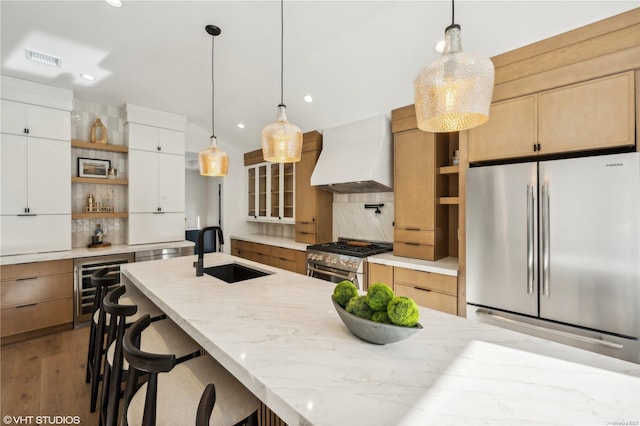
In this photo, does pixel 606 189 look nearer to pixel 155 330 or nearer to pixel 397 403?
pixel 397 403

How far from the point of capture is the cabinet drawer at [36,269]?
283 cm

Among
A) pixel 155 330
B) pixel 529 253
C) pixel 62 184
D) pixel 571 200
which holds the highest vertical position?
pixel 62 184

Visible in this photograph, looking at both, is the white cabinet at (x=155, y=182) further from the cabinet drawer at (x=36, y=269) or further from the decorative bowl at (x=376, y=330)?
the decorative bowl at (x=376, y=330)

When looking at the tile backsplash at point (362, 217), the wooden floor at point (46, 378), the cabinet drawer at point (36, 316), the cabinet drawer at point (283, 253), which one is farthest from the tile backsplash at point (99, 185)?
the tile backsplash at point (362, 217)

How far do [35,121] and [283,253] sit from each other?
10.7 feet

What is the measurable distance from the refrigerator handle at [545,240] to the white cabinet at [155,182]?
171 inches

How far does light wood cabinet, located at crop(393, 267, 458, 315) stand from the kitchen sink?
1409 mm

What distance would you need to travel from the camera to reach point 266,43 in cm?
272

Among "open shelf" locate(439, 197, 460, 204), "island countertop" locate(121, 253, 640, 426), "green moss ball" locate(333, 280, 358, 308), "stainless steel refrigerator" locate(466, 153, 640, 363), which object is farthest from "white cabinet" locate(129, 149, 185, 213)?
"stainless steel refrigerator" locate(466, 153, 640, 363)

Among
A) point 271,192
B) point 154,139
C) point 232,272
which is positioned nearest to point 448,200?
point 232,272

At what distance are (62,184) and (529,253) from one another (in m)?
4.78

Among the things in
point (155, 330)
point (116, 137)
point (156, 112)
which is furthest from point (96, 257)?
point (155, 330)

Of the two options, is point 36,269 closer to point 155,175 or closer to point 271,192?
point 155,175

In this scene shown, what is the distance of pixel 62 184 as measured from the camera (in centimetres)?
333
